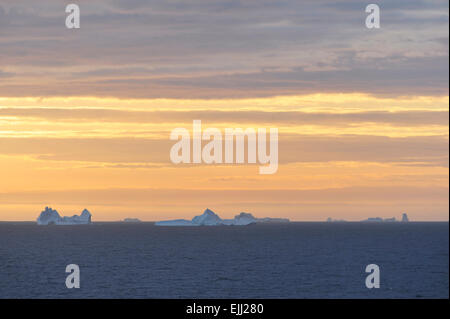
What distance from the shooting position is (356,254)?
509 feet

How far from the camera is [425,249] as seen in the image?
6806 inches

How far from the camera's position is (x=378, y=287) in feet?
308

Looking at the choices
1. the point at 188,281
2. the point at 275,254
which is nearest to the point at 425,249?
the point at 275,254

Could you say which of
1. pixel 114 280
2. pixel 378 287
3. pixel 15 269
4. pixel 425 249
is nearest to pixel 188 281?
pixel 114 280

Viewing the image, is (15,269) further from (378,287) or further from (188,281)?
(378,287)

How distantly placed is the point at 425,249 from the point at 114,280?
105m

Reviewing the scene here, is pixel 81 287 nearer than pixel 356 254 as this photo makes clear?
Yes
